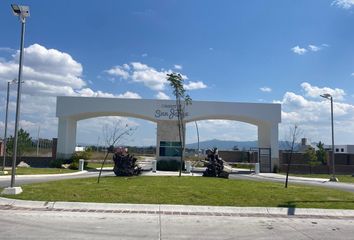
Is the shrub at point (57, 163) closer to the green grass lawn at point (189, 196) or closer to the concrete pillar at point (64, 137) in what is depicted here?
the concrete pillar at point (64, 137)

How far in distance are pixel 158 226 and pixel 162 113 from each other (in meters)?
26.8

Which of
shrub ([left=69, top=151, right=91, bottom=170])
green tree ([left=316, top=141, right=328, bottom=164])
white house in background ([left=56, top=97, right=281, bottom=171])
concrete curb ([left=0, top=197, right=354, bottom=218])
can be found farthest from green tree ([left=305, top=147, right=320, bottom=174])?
concrete curb ([left=0, top=197, right=354, bottom=218])

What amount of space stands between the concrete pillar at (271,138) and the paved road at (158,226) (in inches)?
1031

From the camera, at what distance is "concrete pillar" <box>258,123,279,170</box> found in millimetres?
38781

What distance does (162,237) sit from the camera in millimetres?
9555

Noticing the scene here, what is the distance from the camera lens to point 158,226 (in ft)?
35.9

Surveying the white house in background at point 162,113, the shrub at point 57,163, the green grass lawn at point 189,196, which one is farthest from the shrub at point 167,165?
the green grass lawn at point 189,196

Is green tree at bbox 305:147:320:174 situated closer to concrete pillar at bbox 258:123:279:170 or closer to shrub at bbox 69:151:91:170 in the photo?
concrete pillar at bbox 258:123:279:170

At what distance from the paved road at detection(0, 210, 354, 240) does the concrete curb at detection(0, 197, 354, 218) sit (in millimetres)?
641

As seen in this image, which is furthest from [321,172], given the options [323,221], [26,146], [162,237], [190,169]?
[162,237]

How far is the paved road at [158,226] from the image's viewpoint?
9.70m

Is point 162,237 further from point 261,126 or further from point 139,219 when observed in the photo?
point 261,126

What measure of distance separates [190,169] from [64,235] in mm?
27514

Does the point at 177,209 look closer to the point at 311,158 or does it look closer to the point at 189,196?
the point at 189,196
